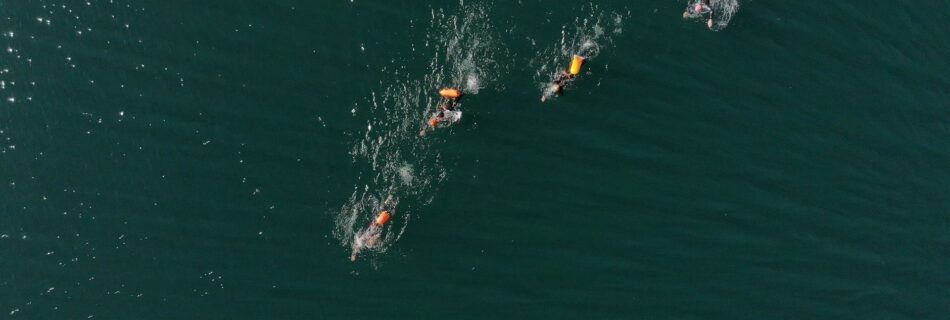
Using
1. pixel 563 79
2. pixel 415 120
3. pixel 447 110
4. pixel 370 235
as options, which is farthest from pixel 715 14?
pixel 370 235

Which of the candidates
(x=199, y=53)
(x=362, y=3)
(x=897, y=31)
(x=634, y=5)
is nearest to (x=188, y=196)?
(x=199, y=53)

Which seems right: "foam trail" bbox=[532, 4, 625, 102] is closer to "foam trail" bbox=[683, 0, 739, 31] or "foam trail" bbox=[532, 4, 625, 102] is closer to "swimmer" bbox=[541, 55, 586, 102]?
"swimmer" bbox=[541, 55, 586, 102]

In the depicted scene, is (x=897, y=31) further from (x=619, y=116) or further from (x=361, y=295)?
(x=361, y=295)

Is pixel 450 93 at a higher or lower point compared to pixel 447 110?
higher

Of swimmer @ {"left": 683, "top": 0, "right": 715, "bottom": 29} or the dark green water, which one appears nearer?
the dark green water

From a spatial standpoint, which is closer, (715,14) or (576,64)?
(576,64)

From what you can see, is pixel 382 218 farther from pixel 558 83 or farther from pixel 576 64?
Answer: pixel 576 64

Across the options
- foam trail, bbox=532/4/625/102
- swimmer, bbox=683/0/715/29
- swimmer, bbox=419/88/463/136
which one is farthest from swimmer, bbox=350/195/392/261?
swimmer, bbox=683/0/715/29

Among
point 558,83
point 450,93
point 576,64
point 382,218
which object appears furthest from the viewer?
point 382,218
